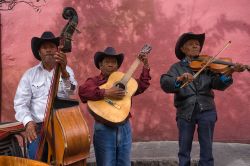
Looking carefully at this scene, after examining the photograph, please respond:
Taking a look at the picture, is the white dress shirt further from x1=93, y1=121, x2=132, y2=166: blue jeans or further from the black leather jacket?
the black leather jacket

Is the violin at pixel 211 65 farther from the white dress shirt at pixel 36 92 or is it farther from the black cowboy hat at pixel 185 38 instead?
the white dress shirt at pixel 36 92

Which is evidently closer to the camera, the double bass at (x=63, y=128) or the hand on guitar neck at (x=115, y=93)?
the double bass at (x=63, y=128)

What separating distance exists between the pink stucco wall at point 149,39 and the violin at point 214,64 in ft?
7.35

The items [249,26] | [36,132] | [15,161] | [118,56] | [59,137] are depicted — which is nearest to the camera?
[15,161]

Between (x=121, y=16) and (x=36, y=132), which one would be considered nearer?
(x=36, y=132)

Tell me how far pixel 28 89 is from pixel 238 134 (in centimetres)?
377

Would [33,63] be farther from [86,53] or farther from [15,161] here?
[15,161]

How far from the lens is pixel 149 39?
650cm

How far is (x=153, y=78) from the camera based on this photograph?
651cm

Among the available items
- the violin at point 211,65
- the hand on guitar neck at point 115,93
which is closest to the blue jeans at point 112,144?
the hand on guitar neck at point 115,93

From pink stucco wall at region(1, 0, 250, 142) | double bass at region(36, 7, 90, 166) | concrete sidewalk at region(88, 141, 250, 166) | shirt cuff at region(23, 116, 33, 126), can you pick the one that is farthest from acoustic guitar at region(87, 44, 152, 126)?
pink stucco wall at region(1, 0, 250, 142)

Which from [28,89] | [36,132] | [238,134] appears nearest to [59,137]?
[36,132]

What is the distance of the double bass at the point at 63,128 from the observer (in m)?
3.37

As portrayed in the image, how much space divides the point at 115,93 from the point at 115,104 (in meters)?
0.11
